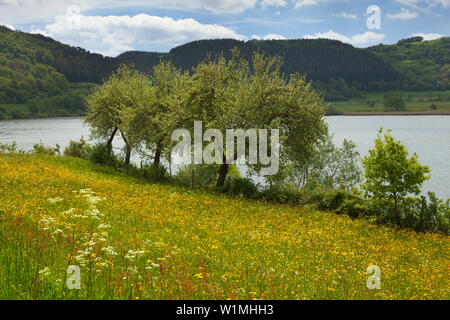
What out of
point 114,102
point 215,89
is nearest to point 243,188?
point 215,89

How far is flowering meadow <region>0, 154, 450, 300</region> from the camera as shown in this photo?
6.54 metres

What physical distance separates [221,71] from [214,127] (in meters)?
6.08

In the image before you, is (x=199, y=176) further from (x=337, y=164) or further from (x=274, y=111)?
(x=337, y=164)

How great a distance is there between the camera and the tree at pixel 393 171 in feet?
72.5

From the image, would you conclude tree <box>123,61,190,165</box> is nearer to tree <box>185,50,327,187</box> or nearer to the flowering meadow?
tree <box>185,50,327,187</box>

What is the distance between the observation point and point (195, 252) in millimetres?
9664

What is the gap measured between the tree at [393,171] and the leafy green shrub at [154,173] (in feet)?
69.6

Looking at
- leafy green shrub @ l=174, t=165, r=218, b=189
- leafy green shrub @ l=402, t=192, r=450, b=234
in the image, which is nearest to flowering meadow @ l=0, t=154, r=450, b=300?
leafy green shrub @ l=402, t=192, r=450, b=234

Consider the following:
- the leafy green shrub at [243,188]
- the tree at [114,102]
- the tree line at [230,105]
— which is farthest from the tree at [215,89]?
the tree at [114,102]

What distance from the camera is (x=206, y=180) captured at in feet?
128

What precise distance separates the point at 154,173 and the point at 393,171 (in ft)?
76.1

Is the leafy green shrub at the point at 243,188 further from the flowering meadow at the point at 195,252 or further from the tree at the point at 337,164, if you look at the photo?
the tree at the point at 337,164

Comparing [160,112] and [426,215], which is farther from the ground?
[160,112]
